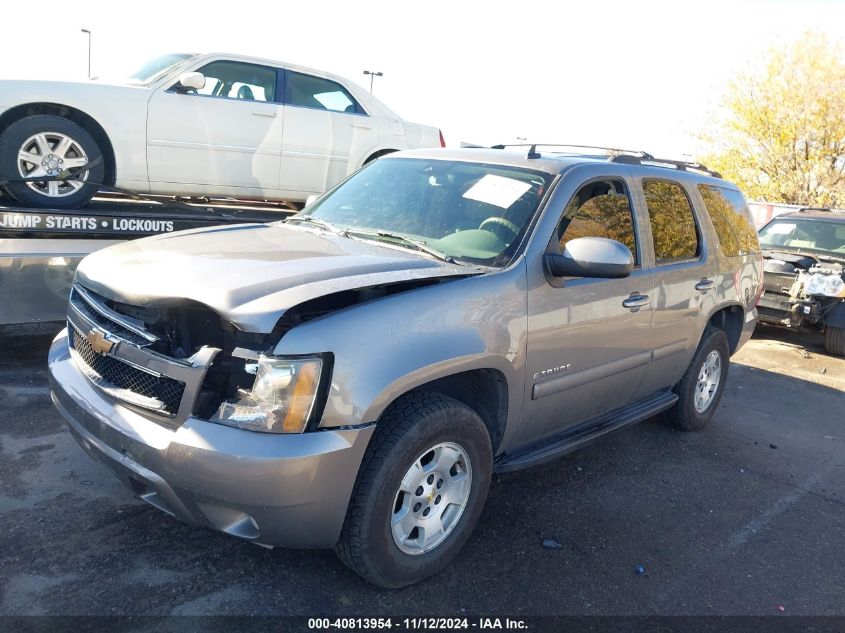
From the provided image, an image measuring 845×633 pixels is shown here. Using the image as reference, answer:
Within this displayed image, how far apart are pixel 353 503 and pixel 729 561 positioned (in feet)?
6.71

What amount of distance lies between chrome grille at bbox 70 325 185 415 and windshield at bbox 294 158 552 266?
4.46 feet

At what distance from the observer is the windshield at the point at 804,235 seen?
9.11 metres

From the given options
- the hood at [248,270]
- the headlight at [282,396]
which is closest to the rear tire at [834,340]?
the hood at [248,270]

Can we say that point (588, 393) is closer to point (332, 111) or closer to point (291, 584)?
point (291, 584)

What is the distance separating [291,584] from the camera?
117 inches

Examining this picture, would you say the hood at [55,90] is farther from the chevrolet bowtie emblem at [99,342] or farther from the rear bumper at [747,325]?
the rear bumper at [747,325]

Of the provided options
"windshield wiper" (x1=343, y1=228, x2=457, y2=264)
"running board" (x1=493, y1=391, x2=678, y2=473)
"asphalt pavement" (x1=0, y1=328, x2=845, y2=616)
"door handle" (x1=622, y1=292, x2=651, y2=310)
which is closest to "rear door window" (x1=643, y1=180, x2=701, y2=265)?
"door handle" (x1=622, y1=292, x2=651, y2=310)

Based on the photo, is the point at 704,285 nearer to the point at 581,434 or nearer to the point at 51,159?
the point at 581,434

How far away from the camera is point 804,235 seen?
9.43 m

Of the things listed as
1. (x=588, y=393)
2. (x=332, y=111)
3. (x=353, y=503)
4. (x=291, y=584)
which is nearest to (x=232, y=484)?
(x=353, y=503)

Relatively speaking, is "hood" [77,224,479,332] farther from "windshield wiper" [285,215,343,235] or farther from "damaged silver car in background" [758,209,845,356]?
"damaged silver car in background" [758,209,845,356]

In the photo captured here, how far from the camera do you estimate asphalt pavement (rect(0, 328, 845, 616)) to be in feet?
9.45


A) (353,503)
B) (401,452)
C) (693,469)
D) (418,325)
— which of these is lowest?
(693,469)

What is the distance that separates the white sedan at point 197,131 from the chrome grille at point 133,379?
8.60 feet
